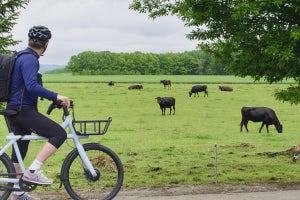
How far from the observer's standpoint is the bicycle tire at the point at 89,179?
23.1 feet

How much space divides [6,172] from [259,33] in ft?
19.2

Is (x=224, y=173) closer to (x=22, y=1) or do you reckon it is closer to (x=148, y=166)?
(x=148, y=166)

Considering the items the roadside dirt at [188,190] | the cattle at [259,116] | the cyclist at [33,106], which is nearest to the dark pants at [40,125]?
the cyclist at [33,106]

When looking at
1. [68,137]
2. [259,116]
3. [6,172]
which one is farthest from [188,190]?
[259,116]

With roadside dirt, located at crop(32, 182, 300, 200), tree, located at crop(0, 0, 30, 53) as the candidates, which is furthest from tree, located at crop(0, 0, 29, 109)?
roadside dirt, located at crop(32, 182, 300, 200)

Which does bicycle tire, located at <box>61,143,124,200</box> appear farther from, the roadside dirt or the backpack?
the backpack

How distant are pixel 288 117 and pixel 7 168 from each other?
30980mm

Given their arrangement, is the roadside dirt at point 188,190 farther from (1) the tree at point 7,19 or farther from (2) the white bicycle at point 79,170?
Result: (1) the tree at point 7,19

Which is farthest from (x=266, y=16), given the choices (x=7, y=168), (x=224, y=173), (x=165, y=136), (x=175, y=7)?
(x=165, y=136)

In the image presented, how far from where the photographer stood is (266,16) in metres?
10.4

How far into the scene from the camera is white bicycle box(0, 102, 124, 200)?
269 inches

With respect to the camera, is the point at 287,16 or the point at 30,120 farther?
the point at 287,16

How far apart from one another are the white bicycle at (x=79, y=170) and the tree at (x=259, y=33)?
3.68 metres

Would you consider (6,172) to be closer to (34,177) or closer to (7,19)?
(34,177)
